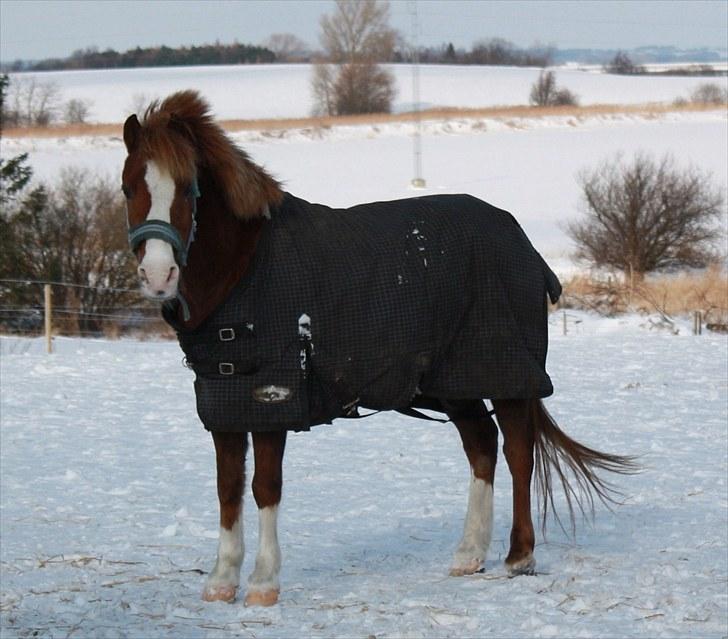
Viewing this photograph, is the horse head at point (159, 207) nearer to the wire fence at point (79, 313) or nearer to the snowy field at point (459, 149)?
the wire fence at point (79, 313)

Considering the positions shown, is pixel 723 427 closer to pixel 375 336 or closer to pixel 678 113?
pixel 375 336

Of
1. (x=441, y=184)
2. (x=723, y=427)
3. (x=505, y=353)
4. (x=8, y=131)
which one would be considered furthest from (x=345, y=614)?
(x=8, y=131)

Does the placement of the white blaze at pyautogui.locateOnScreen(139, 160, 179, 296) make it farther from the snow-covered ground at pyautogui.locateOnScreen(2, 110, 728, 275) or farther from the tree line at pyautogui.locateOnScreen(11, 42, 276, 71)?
the tree line at pyautogui.locateOnScreen(11, 42, 276, 71)

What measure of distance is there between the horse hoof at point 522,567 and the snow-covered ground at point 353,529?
0.22 feet

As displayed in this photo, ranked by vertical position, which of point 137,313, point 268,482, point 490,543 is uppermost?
point 268,482

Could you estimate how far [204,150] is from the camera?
425 cm

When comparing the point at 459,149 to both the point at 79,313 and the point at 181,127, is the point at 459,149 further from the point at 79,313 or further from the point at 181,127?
the point at 181,127

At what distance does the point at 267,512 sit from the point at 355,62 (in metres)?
53.7

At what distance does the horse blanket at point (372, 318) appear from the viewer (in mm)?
4242

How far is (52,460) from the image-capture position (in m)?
7.50

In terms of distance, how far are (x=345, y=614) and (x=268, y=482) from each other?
0.55 m

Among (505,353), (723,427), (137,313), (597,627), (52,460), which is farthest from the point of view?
(137,313)

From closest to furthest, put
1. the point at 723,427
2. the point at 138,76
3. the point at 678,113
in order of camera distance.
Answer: the point at 723,427, the point at 678,113, the point at 138,76

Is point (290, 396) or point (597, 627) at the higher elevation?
point (290, 396)
